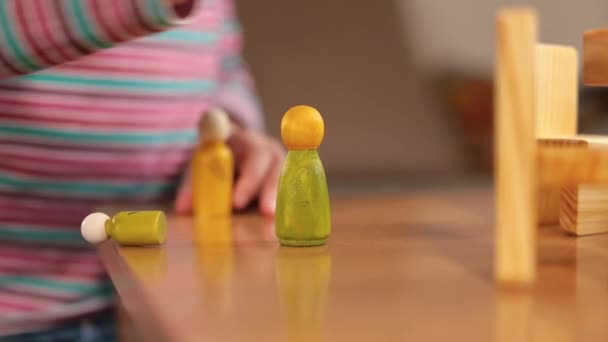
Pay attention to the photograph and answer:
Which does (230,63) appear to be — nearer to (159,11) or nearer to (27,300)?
(27,300)

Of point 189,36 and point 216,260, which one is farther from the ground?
point 189,36

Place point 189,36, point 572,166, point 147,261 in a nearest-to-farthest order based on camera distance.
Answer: point 572,166, point 147,261, point 189,36

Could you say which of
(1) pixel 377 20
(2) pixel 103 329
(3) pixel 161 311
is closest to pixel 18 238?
(2) pixel 103 329

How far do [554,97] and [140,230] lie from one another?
281mm

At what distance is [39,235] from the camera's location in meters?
0.92

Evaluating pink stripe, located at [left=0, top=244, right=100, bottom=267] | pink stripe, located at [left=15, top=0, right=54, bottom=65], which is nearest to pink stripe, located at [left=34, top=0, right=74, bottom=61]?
pink stripe, located at [left=15, top=0, right=54, bottom=65]

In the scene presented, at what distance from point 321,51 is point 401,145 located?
0.21 metres

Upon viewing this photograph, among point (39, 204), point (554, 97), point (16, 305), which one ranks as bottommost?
point (16, 305)

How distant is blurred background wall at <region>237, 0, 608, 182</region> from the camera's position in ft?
4.57

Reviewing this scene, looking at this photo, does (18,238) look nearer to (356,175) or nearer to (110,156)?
(110,156)

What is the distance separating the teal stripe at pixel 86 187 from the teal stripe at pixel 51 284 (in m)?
0.10

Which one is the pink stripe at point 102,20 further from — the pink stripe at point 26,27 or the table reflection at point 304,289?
the table reflection at point 304,289

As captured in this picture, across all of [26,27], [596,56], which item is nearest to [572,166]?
[596,56]

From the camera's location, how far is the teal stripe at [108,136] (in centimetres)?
90
